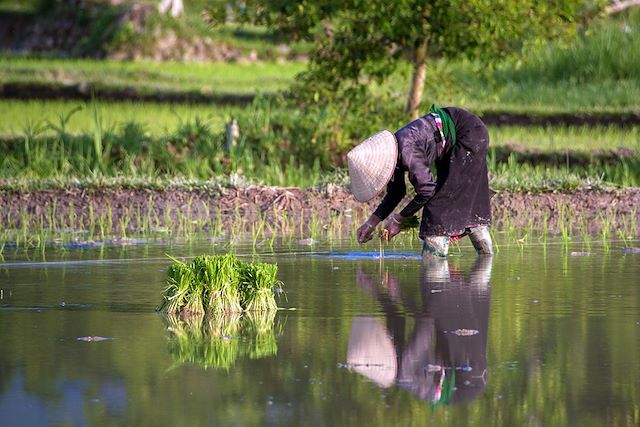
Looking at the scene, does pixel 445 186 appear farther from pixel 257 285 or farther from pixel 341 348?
pixel 341 348

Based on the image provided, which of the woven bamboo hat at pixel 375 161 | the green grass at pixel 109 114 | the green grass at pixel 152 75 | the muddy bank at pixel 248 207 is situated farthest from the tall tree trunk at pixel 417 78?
the green grass at pixel 152 75

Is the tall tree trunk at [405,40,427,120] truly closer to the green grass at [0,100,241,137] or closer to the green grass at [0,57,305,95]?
the green grass at [0,100,241,137]

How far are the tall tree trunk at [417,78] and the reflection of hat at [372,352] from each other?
735cm

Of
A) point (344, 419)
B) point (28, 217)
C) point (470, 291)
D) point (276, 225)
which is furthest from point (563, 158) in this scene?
point (344, 419)

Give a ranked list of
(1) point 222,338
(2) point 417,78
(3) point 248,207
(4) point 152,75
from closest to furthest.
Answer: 1. (1) point 222,338
2. (3) point 248,207
3. (2) point 417,78
4. (4) point 152,75

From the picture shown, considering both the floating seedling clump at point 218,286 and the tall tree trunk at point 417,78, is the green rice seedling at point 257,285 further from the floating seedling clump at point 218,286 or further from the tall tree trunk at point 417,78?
the tall tree trunk at point 417,78

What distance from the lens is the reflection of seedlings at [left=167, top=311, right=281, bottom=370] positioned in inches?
246

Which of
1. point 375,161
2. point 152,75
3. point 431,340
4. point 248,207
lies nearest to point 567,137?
point 248,207

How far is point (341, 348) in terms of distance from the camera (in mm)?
6387

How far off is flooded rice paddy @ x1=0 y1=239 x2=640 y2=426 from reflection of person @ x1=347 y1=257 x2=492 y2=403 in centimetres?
1

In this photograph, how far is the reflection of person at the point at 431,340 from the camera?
571cm

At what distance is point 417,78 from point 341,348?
27.2 feet

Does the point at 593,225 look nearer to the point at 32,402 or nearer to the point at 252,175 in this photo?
the point at 252,175

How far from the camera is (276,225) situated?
38.0 ft
